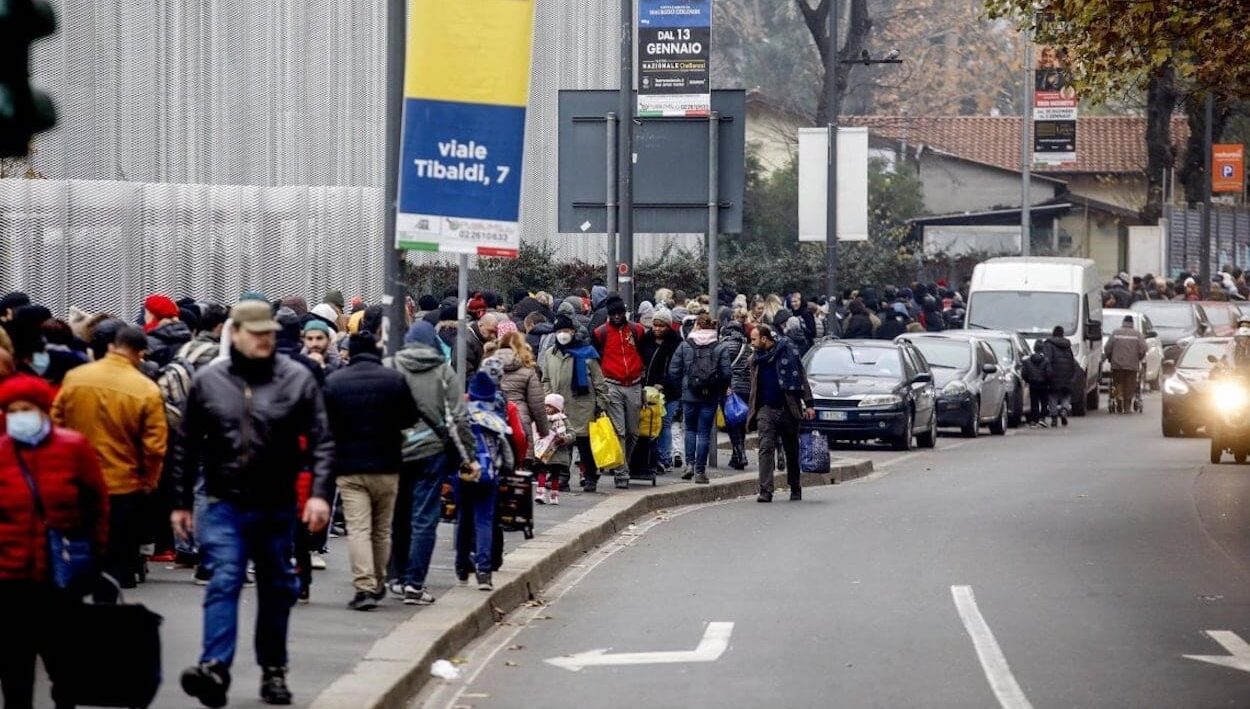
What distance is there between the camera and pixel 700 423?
881 inches

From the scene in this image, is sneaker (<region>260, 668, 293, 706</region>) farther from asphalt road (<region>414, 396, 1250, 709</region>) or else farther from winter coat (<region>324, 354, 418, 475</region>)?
winter coat (<region>324, 354, 418, 475</region>)

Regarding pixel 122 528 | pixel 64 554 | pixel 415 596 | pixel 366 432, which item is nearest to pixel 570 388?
pixel 415 596

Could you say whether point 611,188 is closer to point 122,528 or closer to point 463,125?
point 463,125

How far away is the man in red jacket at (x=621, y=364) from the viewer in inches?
825

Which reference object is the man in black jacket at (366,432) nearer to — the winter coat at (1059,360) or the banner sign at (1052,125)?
the winter coat at (1059,360)

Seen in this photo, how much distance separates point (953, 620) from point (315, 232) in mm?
17400

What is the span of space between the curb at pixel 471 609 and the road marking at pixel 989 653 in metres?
2.87

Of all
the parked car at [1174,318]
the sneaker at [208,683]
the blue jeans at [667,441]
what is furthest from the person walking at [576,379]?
the parked car at [1174,318]

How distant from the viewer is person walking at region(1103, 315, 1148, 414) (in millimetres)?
39906

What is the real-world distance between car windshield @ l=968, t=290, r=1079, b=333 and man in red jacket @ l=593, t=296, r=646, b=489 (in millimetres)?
20354

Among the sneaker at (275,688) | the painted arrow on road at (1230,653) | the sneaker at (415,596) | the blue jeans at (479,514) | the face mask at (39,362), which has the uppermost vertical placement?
the face mask at (39,362)

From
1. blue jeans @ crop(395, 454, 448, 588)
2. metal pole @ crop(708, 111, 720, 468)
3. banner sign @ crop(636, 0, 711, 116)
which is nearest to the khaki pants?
blue jeans @ crop(395, 454, 448, 588)

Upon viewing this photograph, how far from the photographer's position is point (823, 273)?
44406 mm

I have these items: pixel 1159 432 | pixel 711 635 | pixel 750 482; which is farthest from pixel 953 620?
pixel 1159 432
